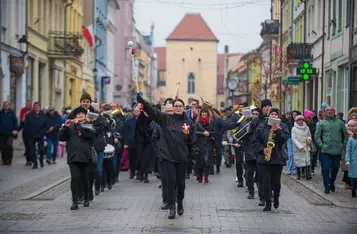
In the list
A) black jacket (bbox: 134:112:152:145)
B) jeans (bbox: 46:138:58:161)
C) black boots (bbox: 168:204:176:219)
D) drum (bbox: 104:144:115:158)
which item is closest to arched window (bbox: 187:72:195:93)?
jeans (bbox: 46:138:58:161)

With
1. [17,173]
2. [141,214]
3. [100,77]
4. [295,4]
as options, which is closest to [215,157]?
[17,173]

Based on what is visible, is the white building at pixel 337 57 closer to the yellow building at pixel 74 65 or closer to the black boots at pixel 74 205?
the yellow building at pixel 74 65

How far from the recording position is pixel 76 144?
12430mm

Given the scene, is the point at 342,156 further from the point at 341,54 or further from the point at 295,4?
the point at 295,4

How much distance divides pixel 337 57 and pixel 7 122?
1263 cm

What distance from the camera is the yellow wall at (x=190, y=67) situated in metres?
131

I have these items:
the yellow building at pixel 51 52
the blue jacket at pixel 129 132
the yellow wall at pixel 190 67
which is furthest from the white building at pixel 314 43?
the yellow wall at pixel 190 67

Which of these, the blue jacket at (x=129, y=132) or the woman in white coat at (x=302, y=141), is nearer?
the blue jacket at (x=129, y=132)

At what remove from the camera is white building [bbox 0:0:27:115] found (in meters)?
28.2

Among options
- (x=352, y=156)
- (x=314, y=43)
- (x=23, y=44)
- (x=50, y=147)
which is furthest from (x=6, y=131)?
(x=314, y=43)

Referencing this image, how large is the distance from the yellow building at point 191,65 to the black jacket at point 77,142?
11703 centimetres

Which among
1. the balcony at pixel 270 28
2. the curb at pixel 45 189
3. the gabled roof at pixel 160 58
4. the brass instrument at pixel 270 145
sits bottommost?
the curb at pixel 45 189

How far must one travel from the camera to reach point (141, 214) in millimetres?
11828

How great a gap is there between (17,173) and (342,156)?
27.6ft
